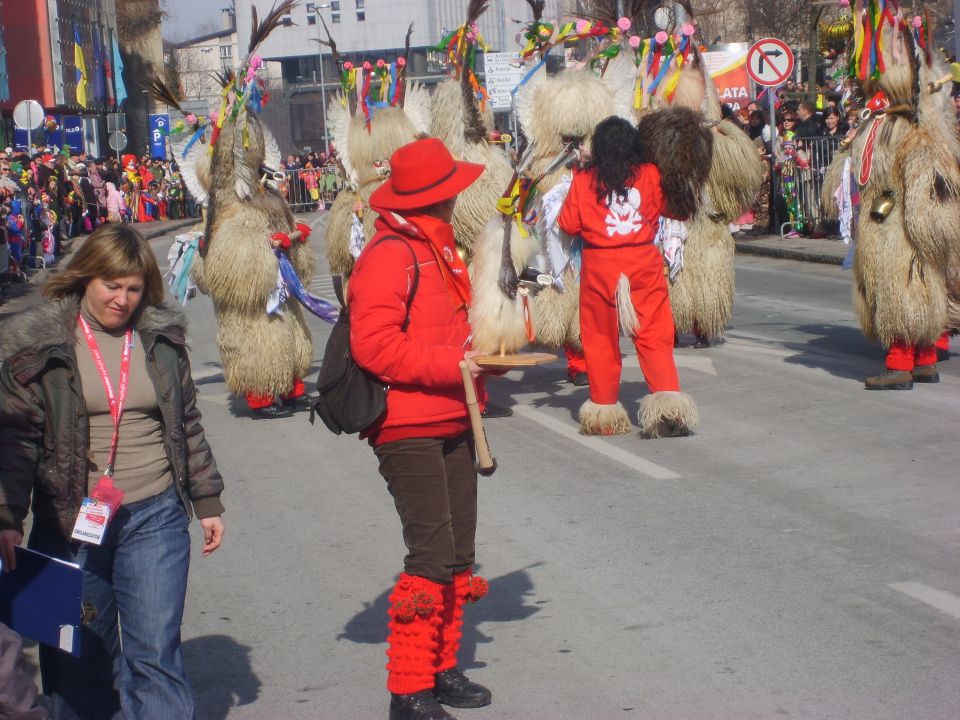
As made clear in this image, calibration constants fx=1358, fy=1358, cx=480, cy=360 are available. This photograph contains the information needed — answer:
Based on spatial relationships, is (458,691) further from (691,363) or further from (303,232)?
(691,363)

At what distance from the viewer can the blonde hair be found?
3.81 metres

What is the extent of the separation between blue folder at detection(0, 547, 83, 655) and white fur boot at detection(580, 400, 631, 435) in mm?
5158

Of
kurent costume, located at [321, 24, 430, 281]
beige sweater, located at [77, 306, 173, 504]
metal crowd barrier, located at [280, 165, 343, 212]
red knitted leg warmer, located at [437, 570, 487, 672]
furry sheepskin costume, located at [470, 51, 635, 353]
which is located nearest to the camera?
beige sweater, located at [77, 306, 173, 504]

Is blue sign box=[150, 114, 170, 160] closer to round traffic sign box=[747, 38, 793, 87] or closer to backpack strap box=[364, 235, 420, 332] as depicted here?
round traffic sign box=[747, 38, 793, 87]

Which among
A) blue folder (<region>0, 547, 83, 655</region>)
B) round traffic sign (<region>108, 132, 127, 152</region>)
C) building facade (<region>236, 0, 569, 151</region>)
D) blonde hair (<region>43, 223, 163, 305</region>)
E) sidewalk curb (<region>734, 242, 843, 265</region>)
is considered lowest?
sidewalk curb (<region>734, 242, 843, 265</region>)

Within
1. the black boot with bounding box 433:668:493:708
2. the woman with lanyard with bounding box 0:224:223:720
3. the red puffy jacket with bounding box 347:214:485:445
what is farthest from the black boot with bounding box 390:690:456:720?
the red puffy jacket with bounding box 347:214:485:445

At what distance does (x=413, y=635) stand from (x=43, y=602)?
1.17m

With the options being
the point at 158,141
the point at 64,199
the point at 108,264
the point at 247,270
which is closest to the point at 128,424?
the point at 108,264

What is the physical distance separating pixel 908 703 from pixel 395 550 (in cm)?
266

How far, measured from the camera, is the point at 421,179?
4355mm

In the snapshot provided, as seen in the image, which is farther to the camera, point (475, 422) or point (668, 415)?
point (668, 415)

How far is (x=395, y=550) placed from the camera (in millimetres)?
6234

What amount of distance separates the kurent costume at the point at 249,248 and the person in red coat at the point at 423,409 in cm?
485

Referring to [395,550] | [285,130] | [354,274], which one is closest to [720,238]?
[395,550]
